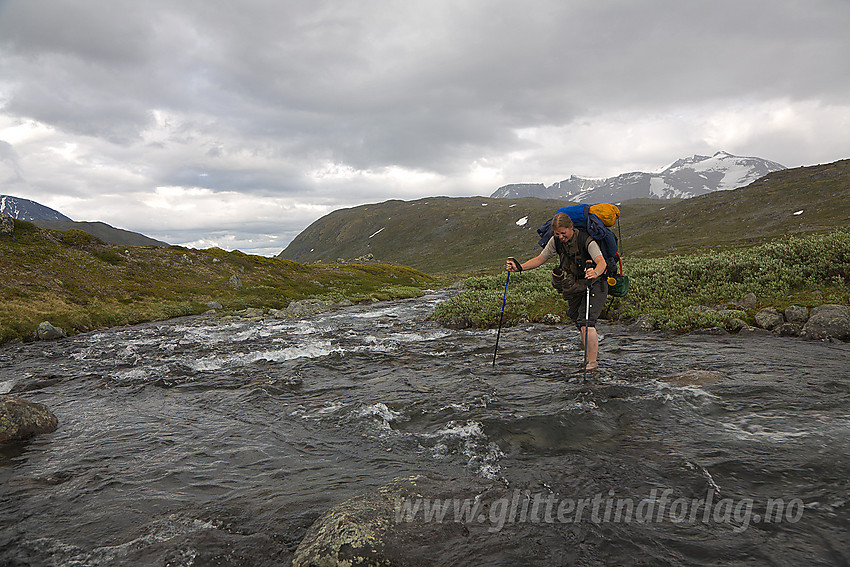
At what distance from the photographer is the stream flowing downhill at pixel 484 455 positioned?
14.6ft

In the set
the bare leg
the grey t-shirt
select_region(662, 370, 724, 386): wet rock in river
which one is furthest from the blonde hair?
select_region(662, 370, 724, 386): wet rock in river

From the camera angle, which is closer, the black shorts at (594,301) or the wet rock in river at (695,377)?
the wet rock in river at (695,377)

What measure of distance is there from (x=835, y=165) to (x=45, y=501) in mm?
242351

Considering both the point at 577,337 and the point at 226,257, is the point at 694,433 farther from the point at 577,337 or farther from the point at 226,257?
the point at 226,257

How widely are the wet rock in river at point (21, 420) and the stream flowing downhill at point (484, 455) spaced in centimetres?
31

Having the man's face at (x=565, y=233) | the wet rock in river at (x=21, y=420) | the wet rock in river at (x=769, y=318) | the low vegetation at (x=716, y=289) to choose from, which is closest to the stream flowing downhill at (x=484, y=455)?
the wet rock in river at (x=21, y=420)

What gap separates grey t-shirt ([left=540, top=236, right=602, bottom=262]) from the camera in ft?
31.9

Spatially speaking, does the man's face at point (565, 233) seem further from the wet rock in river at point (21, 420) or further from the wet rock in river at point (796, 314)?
the wet rock in river at point (21, 420)

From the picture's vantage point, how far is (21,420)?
8016 millimetres

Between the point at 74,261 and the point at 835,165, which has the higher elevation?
the point at 835,165

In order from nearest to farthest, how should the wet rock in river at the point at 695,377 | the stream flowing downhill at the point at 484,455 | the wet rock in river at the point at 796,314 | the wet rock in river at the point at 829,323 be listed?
1. the stream flowing downhill at the point at 484,455
2. the wet rock in river at the point at 695,377
3. the wet rock in river at the point at 829,323
4. the wet rock in river at the point at 796,314

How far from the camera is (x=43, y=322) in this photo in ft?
77.8

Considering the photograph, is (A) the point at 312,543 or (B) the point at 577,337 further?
(B) the point at 577,337

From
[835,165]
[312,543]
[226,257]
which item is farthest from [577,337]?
[835,165]
